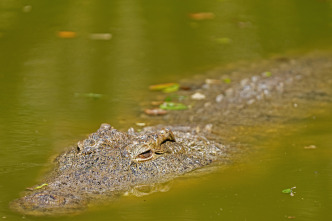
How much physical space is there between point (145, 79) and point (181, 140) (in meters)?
2.42

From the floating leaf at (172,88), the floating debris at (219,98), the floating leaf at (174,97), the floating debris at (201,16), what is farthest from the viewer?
the floating debris at (201,16)

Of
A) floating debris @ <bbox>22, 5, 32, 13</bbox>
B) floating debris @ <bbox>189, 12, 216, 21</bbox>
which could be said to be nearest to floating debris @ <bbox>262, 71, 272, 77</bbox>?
floating debris @ <bbox>189, 12, 216, 21</bbox>

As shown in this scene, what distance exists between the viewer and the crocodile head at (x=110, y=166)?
4820mm

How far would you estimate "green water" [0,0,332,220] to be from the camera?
4918 millimetres

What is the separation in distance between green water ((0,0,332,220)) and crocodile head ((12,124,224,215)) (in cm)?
19

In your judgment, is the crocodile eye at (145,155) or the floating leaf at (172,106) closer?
the crocodile eye at (145,155)

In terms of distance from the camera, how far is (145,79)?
824cm

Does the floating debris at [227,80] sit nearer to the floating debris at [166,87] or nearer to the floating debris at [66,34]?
the floating debris at [166,87]

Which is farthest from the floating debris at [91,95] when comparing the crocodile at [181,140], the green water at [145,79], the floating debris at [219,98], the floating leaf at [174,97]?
the floating debris at [219,98]

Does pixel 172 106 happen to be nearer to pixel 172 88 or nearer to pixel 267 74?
pixel 172 88

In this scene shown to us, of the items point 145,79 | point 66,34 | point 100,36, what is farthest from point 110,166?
point 66,34

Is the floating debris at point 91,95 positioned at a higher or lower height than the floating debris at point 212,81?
higher

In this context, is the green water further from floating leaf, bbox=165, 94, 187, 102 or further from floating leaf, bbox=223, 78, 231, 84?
floating leaf, bbox=223, 78, 231, 84

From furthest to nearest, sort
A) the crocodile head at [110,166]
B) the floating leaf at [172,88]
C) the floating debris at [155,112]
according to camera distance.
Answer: the floating leaf at [172,88] → the floating debris at [155,112] → the crocodile head at [110,166]
